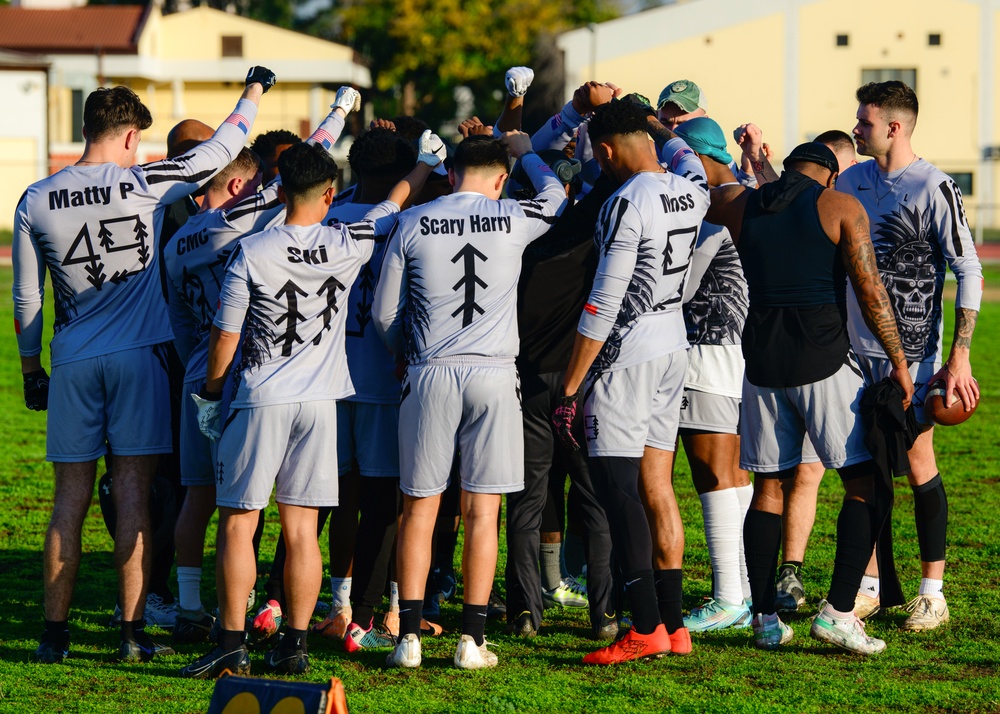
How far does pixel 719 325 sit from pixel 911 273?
0.99m

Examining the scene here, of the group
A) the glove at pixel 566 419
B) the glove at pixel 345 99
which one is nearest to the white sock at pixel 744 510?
the glove at pixel 566 419

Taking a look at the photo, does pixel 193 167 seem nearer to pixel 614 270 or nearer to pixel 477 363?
pixel 477 363

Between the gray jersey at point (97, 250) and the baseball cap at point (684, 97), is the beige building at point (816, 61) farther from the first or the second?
the gray jersey at point (97, 250)

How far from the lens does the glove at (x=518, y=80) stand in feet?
20.2

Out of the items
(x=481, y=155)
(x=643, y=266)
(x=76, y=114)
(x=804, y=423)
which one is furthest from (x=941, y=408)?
(x=76, y=114)

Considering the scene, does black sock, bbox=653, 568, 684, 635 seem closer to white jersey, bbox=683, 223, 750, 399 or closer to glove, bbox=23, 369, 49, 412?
white jersey, bbox=683, 223, 750, 399

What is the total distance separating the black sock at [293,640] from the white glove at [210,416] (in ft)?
3.01

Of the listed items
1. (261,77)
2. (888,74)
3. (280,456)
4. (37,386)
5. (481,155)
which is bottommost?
(280,456)

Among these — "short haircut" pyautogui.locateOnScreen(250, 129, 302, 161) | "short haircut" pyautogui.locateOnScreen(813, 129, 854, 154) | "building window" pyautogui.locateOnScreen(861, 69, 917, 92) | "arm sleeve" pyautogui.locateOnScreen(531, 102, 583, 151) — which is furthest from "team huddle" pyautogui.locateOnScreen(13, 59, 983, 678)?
"building window" pyautogui.locateOnScreen(861, 69, 917, 92)

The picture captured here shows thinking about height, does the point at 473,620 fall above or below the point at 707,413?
below

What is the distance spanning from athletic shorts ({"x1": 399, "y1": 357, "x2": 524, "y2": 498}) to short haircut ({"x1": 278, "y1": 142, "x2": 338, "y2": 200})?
35.7 inches

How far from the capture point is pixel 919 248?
244 inches

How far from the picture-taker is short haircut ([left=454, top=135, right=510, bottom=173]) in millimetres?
5551

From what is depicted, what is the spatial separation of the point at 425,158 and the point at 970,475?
237 inches
